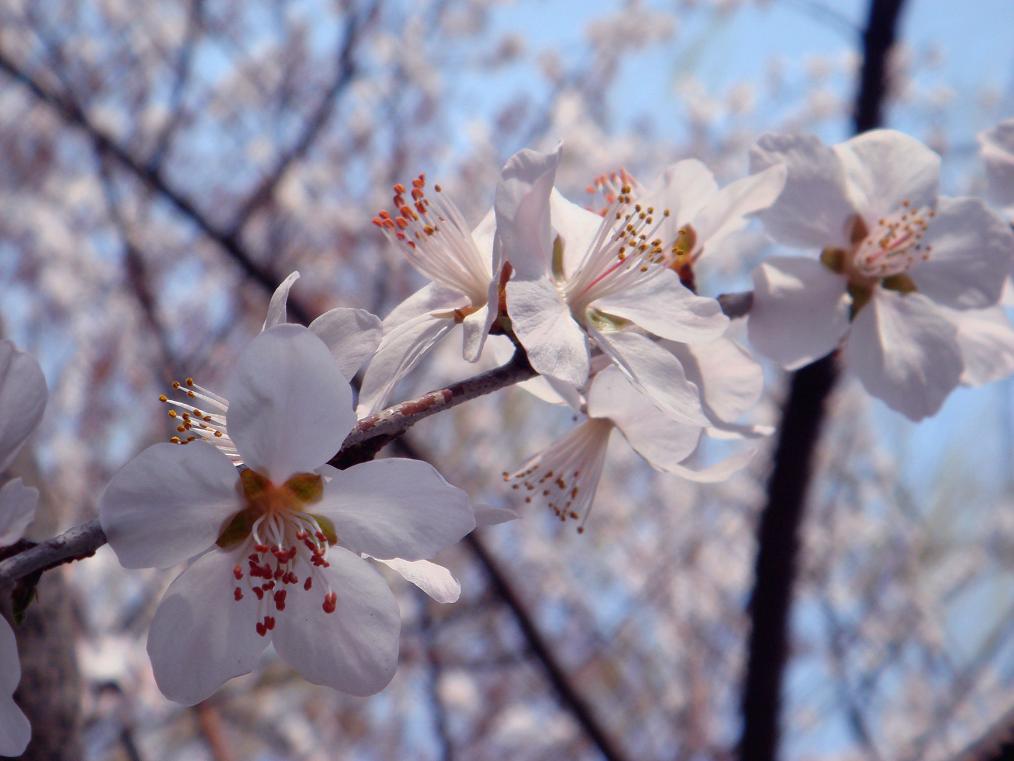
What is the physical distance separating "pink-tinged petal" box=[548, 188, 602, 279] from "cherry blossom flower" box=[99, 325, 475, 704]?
0.32 meters

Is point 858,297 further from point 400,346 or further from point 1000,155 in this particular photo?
point 400,346

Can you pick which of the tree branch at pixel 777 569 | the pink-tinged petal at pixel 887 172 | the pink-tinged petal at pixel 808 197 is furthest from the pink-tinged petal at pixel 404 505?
the tree branch at pixel 777 569

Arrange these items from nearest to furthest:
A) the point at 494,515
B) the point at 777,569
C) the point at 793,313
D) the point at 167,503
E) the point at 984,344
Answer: the point at 167,503, the point at 494,515, the point at 793,313, the point at 984,344, the point at 777,569

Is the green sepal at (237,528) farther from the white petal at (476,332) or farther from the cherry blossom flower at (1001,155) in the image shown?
the cherry blossom flower at (1001,155)

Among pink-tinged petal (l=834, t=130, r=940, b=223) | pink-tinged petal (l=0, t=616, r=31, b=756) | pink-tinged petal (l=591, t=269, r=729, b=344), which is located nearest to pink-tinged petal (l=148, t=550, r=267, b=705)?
pink-tinged petal (l=0, t=616, r=31, b=756)

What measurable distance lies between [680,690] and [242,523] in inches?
188

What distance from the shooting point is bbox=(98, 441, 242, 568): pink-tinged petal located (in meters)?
0.68

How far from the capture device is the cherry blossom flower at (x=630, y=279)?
2.71 ft

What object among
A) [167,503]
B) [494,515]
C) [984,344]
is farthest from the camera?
[984,344]

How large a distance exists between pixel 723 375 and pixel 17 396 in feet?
2.26

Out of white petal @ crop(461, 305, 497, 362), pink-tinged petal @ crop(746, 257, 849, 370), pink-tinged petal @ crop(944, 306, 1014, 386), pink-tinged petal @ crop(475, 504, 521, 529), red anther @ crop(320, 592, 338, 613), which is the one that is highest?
white petal @ crop(461, 305, 497, 362)

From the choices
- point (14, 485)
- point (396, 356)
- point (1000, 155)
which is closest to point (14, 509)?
point (14, 485)

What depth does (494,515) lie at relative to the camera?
82cm

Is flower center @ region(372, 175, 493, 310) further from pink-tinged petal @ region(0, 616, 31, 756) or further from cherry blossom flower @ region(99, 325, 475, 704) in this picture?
pink-tinged petal @ region(0, 616, 31, 756)
